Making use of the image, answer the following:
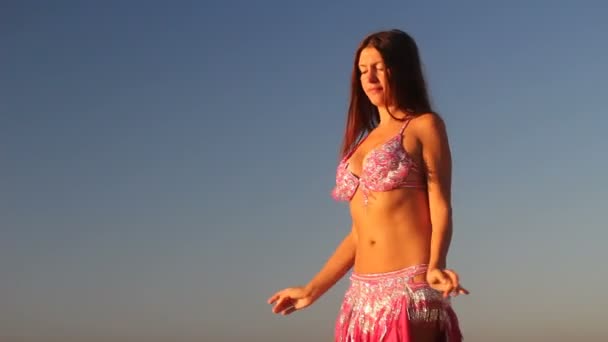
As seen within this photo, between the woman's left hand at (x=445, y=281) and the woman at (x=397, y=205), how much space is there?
2cm

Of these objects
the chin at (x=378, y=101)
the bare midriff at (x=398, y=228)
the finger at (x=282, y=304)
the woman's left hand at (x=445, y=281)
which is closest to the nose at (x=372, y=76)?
the chin at (x=378, y=101)

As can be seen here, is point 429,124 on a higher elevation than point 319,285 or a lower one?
higher

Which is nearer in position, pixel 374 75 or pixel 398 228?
pixel 398 228

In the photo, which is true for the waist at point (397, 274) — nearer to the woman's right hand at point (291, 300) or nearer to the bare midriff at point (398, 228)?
the bare midriff at point (398, 228)

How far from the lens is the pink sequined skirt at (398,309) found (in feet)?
23.3

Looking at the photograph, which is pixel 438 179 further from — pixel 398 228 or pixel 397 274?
pixel 397 274

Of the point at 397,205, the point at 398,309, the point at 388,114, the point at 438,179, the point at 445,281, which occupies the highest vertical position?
the point at 388,114

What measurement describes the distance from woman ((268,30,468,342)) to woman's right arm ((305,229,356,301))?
0.18 meters

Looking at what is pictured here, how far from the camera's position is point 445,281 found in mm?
6691

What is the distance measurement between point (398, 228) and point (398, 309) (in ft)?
1.50

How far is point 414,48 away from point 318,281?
5.09 ft

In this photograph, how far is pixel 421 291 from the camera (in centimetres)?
709

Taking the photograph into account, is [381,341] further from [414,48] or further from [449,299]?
[414,48]

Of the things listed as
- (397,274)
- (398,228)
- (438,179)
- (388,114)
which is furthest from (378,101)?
(397,274)
